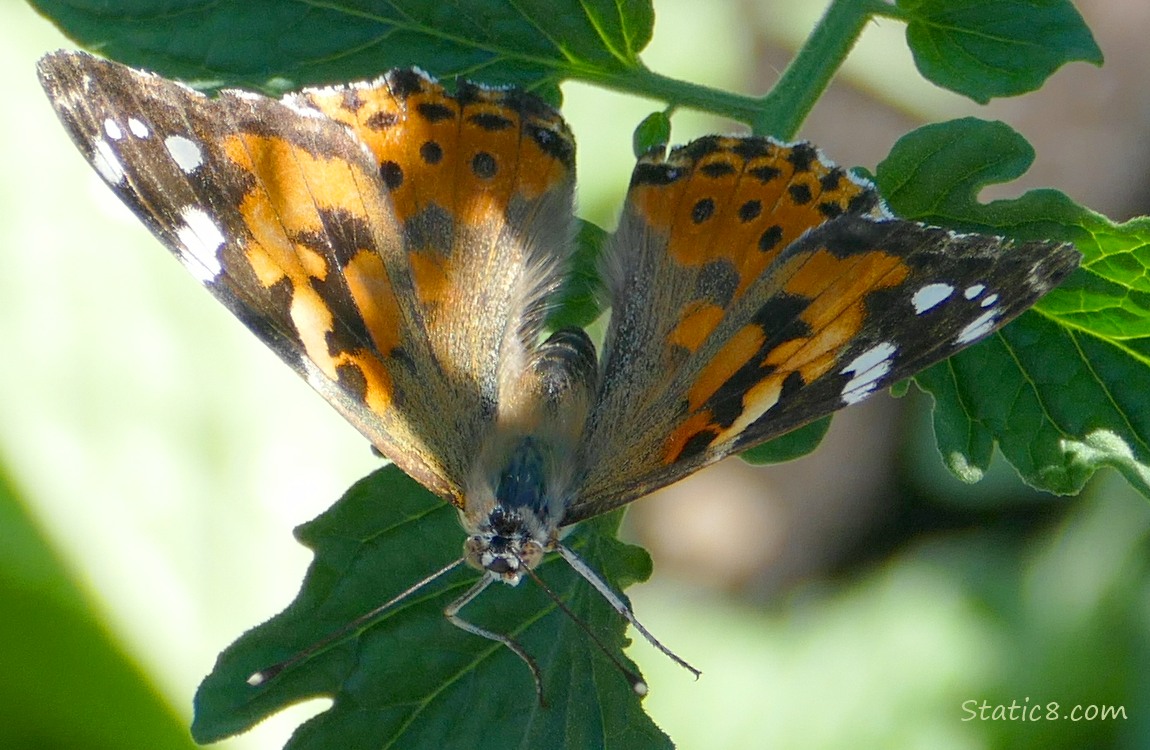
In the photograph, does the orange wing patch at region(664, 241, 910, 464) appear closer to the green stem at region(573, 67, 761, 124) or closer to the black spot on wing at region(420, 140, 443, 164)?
the green stem at region(573, 67, 761, 124)

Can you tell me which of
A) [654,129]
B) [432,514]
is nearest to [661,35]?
[654,129]

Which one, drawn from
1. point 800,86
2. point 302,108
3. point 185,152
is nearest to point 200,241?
point 185,152

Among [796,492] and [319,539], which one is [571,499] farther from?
[796,492]

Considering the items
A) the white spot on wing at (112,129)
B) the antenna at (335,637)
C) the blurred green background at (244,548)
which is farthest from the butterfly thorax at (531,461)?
the blurred green background at (244,548)

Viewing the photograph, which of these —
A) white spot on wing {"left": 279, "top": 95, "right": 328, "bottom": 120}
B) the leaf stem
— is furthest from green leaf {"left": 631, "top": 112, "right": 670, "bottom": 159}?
white spot on wing {"left": 279, "top": 95, "right": 328, "bottom": 120}

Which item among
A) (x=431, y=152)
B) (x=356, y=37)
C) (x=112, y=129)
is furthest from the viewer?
(x=356, y=37)

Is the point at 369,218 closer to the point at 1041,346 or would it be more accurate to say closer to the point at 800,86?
the point at 800,86
